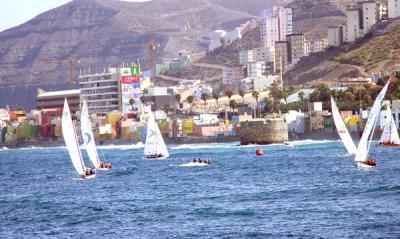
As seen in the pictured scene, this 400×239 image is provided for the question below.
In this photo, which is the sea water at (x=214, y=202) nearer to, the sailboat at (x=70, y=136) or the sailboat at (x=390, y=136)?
the sailboat at (x=70, y=136)

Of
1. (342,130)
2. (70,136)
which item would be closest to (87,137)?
(70,136)

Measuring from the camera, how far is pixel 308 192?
81938mm

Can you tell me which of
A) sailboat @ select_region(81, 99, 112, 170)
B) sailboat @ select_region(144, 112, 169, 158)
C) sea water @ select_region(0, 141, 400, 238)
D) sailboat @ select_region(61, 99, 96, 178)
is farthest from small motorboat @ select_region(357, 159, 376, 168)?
sailboat @ select_region(144, 112, 169, 158)

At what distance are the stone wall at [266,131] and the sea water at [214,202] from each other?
233 ft

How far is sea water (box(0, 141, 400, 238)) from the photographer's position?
208ft

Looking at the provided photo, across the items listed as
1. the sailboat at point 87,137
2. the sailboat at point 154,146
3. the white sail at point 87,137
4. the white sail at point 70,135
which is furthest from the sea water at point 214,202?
the sailboat at point 154,146

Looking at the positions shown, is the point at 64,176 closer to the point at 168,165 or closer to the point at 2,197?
the point at 168,165

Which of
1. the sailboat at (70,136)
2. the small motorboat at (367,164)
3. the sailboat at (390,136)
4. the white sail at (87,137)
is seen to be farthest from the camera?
the sailboat at (390,136)

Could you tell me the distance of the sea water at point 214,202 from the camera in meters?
63.3

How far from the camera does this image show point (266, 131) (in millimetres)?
195625

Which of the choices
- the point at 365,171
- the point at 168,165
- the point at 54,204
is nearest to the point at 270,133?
the point at 168,165

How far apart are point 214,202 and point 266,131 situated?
117383 millimetres

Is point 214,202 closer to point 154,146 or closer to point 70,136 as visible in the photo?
point 70,136

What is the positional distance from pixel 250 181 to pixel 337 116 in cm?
2903
